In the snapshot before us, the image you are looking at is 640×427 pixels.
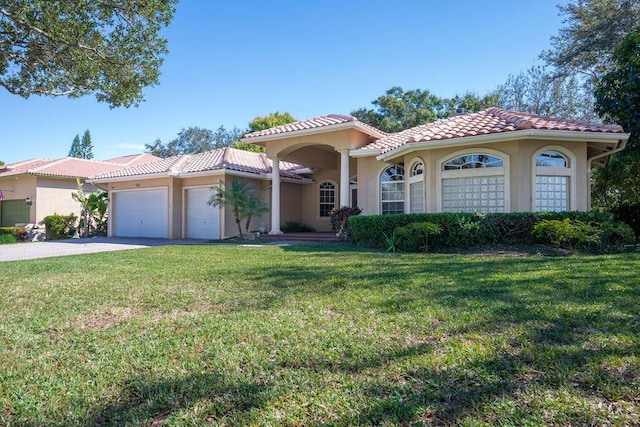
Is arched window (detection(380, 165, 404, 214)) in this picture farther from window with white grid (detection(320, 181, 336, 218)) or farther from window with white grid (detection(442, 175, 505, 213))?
window with white grid (detection(320, 181, 336, 218))

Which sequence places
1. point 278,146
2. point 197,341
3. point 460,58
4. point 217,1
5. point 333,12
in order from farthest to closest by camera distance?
1. point 460,58
2. point 278,146
3. point 333,12
4. point 217,1
5. point 197,341

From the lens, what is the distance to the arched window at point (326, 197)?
22.3m

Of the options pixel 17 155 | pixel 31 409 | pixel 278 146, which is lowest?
pixel 31 409

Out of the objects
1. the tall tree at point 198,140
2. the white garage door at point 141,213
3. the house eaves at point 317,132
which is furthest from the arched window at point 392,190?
the tall tree at point 198,140

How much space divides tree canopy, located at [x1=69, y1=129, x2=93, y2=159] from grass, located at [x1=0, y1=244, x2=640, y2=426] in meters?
86.3

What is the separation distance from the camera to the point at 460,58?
1925cm

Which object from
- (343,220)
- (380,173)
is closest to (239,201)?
(343,220)

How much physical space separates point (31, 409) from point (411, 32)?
16.9 metres

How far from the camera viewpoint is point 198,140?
190ft

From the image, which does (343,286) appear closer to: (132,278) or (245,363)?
(245,363)

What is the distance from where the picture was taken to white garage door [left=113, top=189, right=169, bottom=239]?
65.9 feet

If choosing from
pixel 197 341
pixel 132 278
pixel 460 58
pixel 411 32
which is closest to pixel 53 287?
pixel 132 278

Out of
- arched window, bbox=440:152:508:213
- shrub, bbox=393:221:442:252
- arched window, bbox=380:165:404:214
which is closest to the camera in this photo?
shrub, bbox=393:221:442:252

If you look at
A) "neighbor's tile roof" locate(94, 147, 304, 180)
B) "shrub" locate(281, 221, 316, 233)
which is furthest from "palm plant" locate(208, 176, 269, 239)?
"shrub" locate(281, 221, 316, 233)
